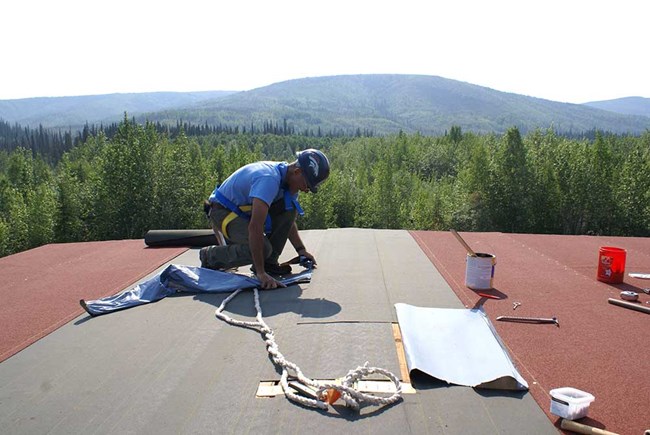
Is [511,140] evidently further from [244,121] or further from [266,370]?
[244,121]

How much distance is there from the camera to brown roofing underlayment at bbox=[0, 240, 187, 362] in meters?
3.24

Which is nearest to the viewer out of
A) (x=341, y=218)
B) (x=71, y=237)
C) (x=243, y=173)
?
(x=243, y=173)

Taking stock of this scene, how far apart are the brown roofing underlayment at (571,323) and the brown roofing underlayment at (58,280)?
2583 millimetres

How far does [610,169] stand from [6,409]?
102ft

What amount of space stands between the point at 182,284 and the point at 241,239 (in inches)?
22.7

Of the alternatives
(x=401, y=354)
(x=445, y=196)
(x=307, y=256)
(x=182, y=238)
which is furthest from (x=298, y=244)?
(x=445, y=196)

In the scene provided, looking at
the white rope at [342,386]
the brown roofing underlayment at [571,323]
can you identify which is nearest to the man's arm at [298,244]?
the brown roofing underlayment at [571,323]

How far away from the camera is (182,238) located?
5.57 metres

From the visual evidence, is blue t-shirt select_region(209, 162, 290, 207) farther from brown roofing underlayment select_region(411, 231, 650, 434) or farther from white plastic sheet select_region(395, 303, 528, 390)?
brown roofing underlayment select_region(411, 231, 650, 434)

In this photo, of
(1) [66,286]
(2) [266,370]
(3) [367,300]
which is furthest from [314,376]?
(1) [66,286]

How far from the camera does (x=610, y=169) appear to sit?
28.3 metres

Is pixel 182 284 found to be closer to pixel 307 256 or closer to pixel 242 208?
pixel 242 208

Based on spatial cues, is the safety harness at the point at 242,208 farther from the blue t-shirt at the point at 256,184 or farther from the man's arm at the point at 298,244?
the man's arm at the point at 298,244

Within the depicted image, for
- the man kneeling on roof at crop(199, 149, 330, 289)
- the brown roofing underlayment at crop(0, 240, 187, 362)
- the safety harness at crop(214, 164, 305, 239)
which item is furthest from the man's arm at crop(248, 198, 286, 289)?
the brown roofing underlayment at crop(0, 240, 187, 362)
